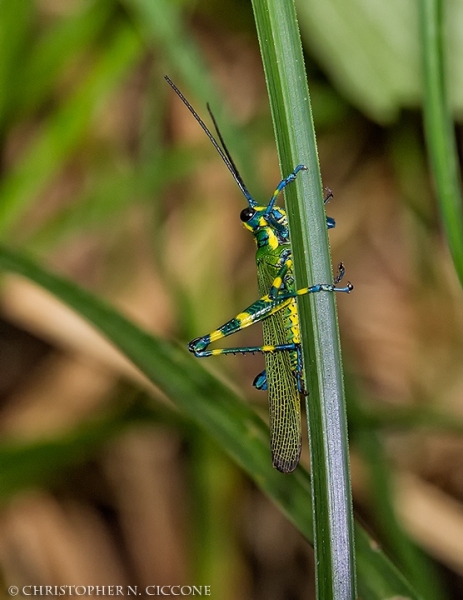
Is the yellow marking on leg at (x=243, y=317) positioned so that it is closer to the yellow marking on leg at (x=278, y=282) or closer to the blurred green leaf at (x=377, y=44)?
the yellow marking on leg at (x=278, y=282)

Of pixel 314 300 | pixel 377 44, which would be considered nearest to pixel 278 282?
pixel 314 300

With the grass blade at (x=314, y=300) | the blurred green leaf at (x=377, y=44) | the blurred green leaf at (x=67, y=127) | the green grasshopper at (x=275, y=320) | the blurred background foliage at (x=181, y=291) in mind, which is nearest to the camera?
the grass blade at (x=314, y=300)

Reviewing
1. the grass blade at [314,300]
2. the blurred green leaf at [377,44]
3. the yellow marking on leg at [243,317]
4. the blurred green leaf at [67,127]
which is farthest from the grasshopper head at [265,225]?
the blurred green leaf at [67,127]

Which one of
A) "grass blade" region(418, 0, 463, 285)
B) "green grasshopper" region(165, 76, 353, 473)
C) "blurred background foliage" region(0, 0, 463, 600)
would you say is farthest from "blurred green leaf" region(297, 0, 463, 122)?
"green grasshopper" region(165, 76, 353, 473)

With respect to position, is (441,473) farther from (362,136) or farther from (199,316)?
(362,136)

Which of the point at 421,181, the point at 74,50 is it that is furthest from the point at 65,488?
the point at 421,181

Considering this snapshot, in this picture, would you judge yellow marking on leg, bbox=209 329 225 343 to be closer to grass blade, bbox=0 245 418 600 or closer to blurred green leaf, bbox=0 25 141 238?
grass blade, bbox=0 245 418 600

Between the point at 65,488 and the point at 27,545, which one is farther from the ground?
the point at 65,488

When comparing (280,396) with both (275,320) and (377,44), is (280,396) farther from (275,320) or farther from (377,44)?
(377,44)
